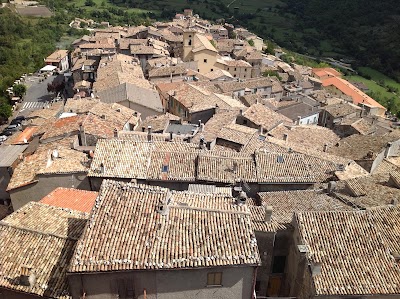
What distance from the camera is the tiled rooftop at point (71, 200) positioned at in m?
21.7

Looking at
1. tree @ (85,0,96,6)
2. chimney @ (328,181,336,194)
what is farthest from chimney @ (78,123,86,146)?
tree @ (85,0,96,6)

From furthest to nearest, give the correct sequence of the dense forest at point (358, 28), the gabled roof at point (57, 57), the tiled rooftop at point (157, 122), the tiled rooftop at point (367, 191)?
the dense forest at point (358, 28) → the gabled roof at point (57, 57) → the tiled rooftop at point (157, 122) → the tiled rooftop at point (367, 191)

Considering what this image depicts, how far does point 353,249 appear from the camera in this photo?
18.1 m

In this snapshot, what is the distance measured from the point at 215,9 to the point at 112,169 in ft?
495

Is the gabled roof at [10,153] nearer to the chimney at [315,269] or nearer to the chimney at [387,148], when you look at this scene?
the chimney at [315,269]

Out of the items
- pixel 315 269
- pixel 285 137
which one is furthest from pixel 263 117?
pixel 315 269

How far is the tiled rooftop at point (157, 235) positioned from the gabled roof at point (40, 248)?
261 centimetres

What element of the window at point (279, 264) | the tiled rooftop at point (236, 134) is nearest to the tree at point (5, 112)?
the tiled rooftop at point (236, 134)

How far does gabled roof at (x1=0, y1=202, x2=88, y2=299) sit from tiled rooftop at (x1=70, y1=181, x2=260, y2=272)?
8.55 feet

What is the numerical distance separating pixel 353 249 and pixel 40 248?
46.0 ft

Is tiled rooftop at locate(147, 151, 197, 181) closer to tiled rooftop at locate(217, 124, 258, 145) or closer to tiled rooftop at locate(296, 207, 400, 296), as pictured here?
tiled rooftop at locate(217, 124, 258, 145)

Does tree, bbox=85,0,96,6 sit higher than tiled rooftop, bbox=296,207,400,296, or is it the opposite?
tiled rooftop, bbox=296,207,400,296

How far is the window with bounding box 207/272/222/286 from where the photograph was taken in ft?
49.0

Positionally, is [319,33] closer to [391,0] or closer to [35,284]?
[391,0]
